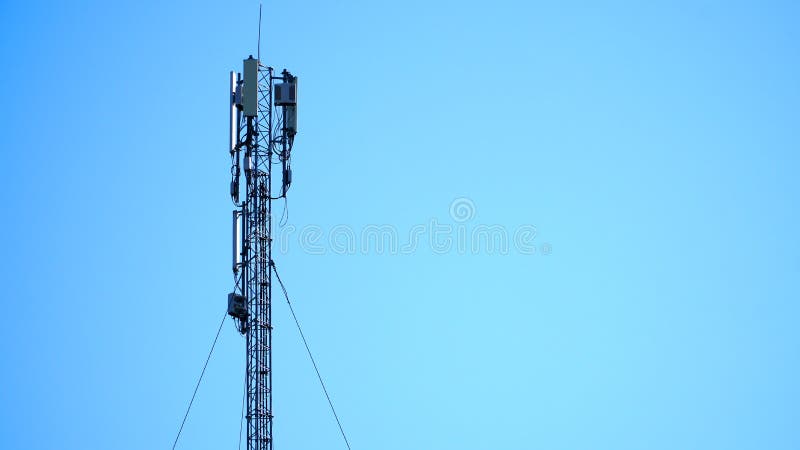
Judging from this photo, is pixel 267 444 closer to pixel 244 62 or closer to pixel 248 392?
pixel 248 392

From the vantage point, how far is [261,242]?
8569 centimetres

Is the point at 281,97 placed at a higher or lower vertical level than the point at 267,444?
higher

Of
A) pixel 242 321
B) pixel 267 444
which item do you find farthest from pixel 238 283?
pixel 267 444

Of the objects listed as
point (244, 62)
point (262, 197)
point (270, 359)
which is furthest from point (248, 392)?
point (244, 62)

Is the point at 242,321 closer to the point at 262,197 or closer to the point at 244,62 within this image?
the point at 262,197

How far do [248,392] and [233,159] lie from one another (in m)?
10.2

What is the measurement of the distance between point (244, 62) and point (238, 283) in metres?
9.53

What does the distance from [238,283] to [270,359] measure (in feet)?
11.9

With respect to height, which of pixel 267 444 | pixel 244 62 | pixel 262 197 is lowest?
pixel 267 444

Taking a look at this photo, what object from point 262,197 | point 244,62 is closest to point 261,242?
point 262,197

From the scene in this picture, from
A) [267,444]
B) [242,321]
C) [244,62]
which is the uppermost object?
[244,62]

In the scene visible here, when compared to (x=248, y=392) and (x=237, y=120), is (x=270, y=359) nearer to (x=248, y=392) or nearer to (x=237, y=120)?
(x=248, y=392)

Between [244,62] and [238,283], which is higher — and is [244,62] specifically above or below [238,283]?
above

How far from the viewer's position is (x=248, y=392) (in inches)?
3327
